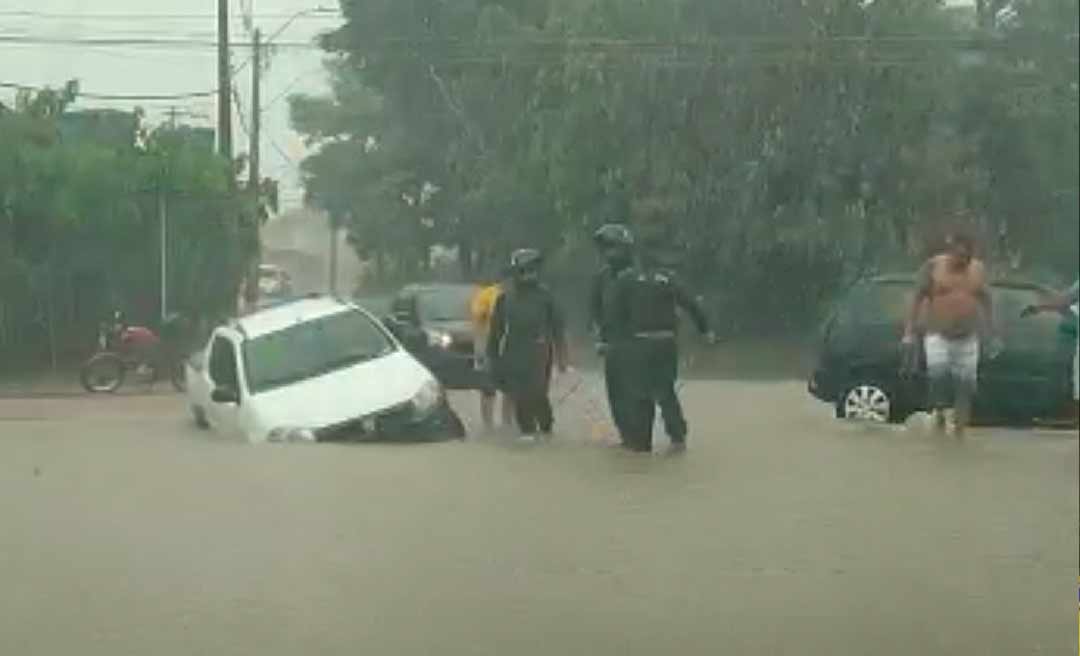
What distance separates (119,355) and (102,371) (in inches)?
3.4

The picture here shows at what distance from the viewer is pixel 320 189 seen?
6.88m

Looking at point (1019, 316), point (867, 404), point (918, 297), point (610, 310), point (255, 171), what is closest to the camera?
point (1019, 316)

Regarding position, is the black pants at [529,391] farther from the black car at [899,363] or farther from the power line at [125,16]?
the power line at [125,16]

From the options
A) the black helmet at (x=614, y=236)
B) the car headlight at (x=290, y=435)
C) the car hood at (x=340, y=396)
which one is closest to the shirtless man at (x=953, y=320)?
the black helmet at (x=614, y=236)

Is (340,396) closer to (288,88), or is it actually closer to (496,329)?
(496,329)

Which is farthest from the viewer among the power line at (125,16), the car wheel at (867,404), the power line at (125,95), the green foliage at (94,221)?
the car wheel at (867,404)

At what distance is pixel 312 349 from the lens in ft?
29.3

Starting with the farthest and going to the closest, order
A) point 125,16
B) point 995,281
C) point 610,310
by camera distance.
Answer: point 610,310 < point 125,16 < point 995,281

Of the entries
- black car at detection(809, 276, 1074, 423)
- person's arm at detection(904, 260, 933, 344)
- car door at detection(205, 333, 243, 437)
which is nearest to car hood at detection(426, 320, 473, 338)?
car door at detection(205, 333, 243, 437)

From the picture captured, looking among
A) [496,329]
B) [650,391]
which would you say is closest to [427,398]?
[496,329]

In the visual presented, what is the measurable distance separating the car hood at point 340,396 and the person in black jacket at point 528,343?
15.4 inches

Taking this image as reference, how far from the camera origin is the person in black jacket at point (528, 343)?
303 inches

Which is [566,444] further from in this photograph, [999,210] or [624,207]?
[999,210]

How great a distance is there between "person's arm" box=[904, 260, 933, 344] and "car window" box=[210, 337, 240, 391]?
115 inches
